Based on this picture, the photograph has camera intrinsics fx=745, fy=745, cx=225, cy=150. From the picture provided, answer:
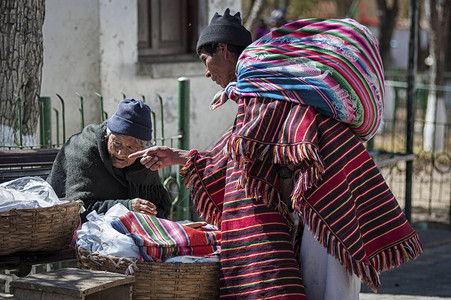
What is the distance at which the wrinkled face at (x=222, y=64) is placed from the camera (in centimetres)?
334

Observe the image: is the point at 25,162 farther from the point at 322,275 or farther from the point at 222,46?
the point at 322,275

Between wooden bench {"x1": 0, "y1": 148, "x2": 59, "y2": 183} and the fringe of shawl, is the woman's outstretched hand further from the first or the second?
wooden bench {"x1": 0, "y1": 148, "x2": 59, "y2": 183}

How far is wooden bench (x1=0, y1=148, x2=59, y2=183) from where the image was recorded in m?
4.16

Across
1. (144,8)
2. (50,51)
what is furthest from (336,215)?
(144,8)

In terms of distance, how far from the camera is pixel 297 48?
309 cm

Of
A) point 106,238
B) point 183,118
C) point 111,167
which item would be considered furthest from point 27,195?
point 183,118

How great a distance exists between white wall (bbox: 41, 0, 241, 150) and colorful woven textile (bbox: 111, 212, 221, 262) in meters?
4.52

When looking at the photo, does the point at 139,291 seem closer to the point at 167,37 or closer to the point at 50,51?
the point at 50,51

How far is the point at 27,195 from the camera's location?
11.5 feet

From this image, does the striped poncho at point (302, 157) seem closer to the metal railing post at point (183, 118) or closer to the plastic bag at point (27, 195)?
the plastic bag at point (27, 195)

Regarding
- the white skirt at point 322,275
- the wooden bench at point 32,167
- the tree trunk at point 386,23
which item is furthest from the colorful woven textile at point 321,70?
the tree trunk at point 386,23

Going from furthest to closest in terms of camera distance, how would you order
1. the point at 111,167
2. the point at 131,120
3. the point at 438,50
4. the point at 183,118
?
the point at 438,50
the point at 183,118
the point at 111,167
the point at 131,120

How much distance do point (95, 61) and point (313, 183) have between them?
5.21 metres

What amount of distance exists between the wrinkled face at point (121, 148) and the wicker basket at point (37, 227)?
0.36 meters
